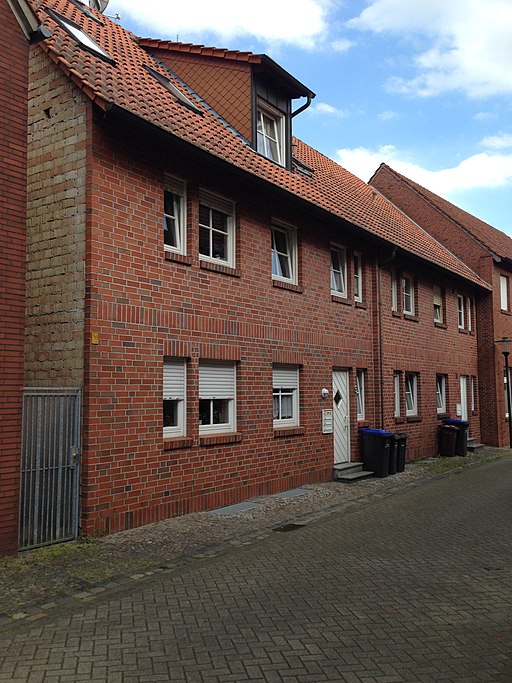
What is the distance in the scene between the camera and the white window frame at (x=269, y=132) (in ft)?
43.2

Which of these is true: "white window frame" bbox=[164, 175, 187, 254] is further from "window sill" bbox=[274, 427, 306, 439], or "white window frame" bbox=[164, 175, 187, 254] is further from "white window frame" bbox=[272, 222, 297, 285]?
"window sill" bbox=[274, 427, 306, 439]

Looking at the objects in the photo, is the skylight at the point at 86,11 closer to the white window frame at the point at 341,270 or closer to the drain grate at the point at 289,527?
the white window frame at the point at 341,270

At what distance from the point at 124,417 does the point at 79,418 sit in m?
0.67

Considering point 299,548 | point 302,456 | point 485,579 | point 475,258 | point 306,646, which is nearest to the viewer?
point 306,646

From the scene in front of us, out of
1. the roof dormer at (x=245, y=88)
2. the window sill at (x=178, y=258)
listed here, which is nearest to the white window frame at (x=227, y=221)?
the window sill at (x=178, y=258)

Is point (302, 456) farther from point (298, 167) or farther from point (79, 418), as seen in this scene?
point (298, 167)

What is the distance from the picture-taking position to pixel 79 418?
7.87 m

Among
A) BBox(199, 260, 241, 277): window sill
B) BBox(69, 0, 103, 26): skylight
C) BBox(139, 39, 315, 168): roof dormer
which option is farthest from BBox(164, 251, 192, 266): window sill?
BBox(69, 0, 103, 26): skylight

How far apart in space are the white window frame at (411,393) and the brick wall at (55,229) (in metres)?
11.3

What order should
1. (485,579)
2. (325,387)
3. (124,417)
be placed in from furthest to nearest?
1. (325,387)
2. (124,417)
3. (485,579)

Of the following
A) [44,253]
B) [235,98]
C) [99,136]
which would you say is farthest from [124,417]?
[235,98]

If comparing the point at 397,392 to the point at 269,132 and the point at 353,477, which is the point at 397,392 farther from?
the point at 269,132

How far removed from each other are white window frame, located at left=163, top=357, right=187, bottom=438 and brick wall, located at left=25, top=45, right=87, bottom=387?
5.23ft

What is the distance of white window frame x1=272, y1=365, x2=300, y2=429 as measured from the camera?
A: 39.0 ft
